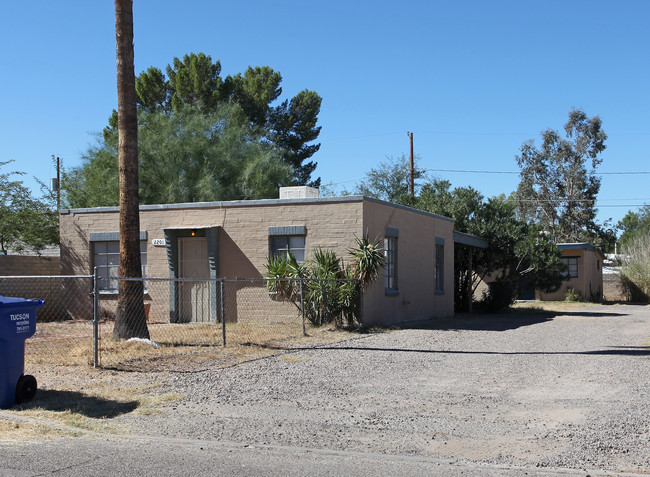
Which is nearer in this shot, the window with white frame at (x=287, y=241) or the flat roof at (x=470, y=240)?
the window with white frame at (x=287, y=241)

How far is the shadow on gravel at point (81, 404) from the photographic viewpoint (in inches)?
308

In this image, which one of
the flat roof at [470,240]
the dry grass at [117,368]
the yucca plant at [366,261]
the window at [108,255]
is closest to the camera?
the dry grass at [117,368]

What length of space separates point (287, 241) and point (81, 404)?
10.1 m

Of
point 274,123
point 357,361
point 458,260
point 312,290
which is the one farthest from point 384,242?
point 274,123

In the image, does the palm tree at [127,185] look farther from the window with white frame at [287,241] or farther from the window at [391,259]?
the window at [391,259]

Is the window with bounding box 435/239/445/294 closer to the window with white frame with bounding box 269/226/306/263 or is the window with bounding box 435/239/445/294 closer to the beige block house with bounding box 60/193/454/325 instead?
the beige block house with bounding box 60/193/454/325

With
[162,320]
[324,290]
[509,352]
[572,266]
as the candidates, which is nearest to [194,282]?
[162,320]

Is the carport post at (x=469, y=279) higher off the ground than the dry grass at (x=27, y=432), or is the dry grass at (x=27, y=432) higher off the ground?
the carport post at (x=469, y=279)

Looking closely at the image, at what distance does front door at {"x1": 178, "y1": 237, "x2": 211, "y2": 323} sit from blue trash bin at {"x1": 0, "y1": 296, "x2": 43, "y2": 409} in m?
10.2

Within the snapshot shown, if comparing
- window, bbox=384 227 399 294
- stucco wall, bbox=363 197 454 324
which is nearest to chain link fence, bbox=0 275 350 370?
stucco wall, bbox=363 197 454 324

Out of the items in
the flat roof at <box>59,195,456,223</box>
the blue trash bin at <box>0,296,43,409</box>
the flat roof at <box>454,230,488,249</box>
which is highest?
the flat roof at <box>59,195,456,223</box>

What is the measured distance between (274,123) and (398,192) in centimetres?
1103

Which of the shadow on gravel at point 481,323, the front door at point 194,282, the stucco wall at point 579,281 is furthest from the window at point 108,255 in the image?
the stucco wall at point 579,281

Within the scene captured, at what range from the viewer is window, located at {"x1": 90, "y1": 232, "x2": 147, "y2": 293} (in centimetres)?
1936
